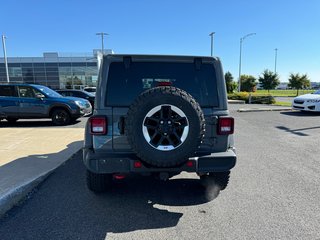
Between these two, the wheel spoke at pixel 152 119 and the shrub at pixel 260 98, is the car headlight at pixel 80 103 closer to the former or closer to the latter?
the wheel spoke at pixel 152 119

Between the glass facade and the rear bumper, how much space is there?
47.9 m

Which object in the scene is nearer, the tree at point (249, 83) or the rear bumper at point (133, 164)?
the rear bumper at point (133, 164)

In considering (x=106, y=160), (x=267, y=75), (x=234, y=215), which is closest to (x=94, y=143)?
(x=106, y=160)

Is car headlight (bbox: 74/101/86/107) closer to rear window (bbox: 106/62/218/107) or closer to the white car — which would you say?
rear window (bbox: 106/62/218/107)

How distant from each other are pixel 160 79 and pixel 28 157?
3.71 m

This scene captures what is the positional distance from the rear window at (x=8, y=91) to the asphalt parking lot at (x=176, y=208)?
266 inches

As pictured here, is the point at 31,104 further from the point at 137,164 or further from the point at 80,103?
the point at 137,164

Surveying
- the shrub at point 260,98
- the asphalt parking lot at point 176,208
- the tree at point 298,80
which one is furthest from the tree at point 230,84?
the asphalt parking lot at point 176,208

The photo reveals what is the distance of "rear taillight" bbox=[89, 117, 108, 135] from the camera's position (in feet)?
9.60

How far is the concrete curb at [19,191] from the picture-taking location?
3.24 metres

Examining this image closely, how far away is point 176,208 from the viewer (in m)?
3.25

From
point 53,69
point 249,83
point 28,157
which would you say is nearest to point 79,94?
point 28,157

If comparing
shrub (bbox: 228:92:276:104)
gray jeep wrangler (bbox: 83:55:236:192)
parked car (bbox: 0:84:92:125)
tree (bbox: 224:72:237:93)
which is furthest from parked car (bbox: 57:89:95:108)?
tree (bbox: 224:72:237:93)

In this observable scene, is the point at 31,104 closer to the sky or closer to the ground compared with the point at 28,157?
closer to the sky
